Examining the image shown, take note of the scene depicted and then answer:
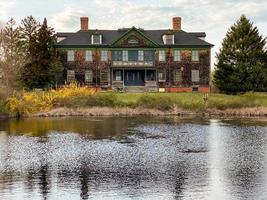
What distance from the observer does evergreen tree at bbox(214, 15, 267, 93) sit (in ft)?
189

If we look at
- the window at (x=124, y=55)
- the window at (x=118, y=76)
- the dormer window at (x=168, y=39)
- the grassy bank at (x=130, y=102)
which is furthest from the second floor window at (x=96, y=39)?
the grassy bank at (x=130, y=102)

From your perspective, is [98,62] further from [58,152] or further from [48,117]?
[58,152]

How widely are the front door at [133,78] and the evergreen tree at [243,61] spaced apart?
11978 millimetres

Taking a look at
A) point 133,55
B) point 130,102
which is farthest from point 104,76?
point 130,102

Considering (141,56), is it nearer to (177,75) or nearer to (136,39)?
(136,39)

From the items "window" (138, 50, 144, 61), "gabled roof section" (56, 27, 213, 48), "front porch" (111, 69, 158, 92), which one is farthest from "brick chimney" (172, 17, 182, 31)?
"front porch" (111, 69, 158, 92)

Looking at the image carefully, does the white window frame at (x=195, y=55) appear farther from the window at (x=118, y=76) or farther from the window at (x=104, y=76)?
the window at (x=104, y=76)

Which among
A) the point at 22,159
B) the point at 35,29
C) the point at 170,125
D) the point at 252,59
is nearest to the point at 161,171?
the point at 22,159

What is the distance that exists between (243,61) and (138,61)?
1460 centimetres

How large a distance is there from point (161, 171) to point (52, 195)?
5.94 meters

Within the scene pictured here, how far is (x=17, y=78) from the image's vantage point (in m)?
54.0

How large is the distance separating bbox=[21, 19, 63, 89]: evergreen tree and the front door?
10519 millimetres

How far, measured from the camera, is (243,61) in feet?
190

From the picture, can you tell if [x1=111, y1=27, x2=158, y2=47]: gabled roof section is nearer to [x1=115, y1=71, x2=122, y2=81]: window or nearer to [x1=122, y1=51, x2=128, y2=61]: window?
[x1=122, y1=51, x2=128, y2=61]: window
